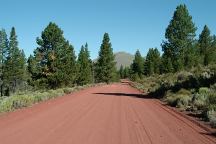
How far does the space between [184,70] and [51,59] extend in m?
17.3

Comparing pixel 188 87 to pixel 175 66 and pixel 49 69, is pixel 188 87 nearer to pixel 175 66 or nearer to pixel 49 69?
pixel 49 69

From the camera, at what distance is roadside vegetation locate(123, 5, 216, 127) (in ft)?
72.5

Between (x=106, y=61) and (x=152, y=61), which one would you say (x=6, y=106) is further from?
(x=152, y=61)

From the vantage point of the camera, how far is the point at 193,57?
64188 mm

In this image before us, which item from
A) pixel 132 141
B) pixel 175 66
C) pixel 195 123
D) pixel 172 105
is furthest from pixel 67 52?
pixel 132 141

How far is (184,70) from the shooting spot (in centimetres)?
5200

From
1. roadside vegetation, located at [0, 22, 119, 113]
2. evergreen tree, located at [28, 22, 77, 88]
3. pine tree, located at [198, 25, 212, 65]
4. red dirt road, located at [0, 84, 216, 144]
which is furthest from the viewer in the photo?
pine tree, located at [198, 25, 212, 65]

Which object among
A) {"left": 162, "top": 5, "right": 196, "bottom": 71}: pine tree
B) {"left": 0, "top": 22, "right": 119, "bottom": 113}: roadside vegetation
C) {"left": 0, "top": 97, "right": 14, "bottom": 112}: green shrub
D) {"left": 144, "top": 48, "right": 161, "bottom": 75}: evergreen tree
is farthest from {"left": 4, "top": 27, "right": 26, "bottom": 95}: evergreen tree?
{"left": 0, "top": 97, "right": 14, "bottom": 112}: green shrub

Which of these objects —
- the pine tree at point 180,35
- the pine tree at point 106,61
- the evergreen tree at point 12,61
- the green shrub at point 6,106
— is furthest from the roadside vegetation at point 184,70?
the evergreen tree at point 12,61

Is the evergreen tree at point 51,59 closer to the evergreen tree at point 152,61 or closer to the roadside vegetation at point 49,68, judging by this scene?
the roadside vegetation at point 49,68

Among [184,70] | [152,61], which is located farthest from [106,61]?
[184,70]

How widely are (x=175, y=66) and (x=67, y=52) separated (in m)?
18.2

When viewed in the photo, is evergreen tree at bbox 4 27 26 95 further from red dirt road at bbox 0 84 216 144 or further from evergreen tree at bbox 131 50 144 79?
red dirt road at bbox 0 84 216 144

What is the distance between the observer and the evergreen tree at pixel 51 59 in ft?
173
